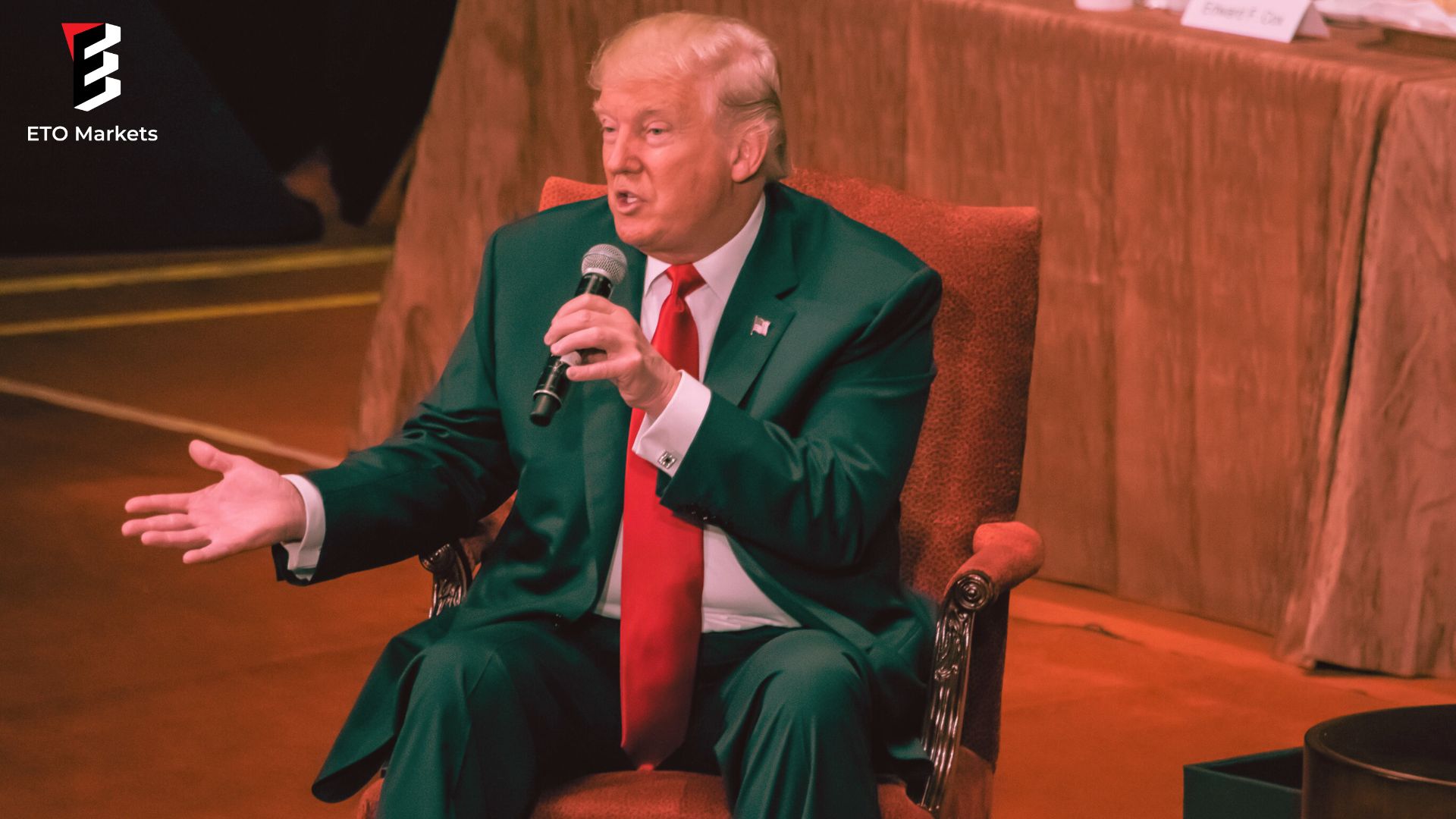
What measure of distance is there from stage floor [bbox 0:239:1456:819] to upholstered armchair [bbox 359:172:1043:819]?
0.80m

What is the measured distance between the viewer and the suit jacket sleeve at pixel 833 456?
211cm

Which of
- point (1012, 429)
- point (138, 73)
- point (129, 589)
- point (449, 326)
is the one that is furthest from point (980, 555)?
point (138, 73)

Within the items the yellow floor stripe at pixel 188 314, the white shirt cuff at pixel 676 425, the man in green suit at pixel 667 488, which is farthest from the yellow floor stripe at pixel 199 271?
the white shirt cuff at pixel 676 425

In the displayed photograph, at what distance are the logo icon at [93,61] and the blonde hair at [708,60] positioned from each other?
18.3 feet

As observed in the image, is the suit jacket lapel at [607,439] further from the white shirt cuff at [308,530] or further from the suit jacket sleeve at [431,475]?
the white shirt cuff at [308,530]

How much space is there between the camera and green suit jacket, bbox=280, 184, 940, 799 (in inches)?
85.2

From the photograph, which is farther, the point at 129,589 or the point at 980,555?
the point at 129,589

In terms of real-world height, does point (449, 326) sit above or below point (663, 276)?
below

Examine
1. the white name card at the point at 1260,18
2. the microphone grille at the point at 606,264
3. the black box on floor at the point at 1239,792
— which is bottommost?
the black box on floor at the point at 1239,792

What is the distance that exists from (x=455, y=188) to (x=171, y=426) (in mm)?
1110

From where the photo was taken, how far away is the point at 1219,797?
235 cm

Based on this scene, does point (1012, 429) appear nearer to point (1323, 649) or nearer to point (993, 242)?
point (993, 242)

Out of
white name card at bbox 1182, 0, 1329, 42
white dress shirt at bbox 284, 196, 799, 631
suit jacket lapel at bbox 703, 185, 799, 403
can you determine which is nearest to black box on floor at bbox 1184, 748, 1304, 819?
white dress shirt at bbox 284, 196, 799, 631

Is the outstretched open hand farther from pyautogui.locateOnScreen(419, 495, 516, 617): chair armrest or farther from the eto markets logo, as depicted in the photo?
the eto markets logo
